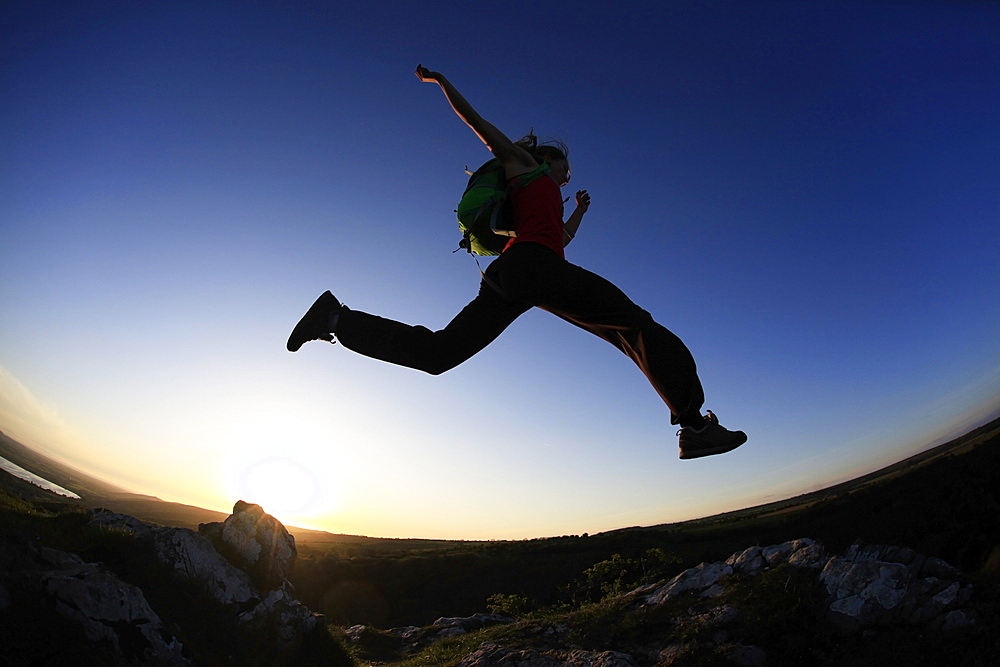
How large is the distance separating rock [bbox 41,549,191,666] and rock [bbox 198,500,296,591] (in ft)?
15.9

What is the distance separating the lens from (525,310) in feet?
10.0

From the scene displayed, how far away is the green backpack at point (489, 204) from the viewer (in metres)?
2.96

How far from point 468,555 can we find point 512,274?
215 feet

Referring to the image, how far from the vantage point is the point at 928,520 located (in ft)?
112

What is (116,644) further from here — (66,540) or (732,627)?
(732,627)

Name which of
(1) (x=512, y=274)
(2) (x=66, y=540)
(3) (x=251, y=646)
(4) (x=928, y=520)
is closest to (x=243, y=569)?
(3) (x=251, y=646)

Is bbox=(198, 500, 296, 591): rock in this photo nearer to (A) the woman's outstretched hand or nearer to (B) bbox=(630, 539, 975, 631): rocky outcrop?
(B) bbox=(630, 539, 975, 631): rocky outcrop

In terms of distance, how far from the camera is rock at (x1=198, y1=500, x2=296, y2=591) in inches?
376

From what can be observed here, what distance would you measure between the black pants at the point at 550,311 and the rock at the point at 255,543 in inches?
366

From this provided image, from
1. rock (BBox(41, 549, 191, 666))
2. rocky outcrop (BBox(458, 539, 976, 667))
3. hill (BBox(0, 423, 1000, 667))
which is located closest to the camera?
rock (BBox(41, 549, 191, 666))

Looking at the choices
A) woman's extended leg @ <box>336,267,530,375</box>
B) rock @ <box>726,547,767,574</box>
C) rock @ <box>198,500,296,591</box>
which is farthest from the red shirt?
rock @ <box>726,547,767,574</box>

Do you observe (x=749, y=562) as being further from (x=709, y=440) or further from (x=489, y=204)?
(x=489, y=204)

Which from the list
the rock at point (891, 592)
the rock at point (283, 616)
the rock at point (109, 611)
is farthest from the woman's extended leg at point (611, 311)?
the rock at point (891, 592)

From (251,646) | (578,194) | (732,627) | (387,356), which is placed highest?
(578,194)
